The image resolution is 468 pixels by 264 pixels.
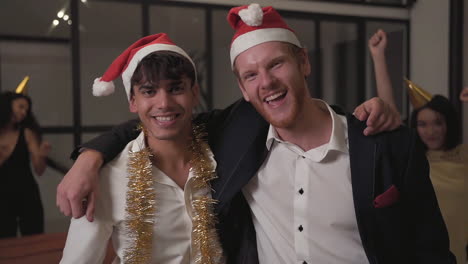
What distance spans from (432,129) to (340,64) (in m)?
1.55

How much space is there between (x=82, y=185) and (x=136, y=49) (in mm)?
482

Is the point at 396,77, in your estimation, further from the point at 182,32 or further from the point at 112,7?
the point at 112,7

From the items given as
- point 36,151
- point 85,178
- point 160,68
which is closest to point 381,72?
point 160,68

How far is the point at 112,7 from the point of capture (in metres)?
→ 3.20

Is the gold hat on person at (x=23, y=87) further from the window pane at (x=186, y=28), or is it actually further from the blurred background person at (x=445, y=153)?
the blurred background person at (x=445, y=153)

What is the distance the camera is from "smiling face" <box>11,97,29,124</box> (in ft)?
9.41

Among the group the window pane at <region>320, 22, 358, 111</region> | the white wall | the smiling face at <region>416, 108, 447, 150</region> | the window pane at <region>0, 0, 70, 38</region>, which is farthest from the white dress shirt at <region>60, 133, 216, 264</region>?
the white wall

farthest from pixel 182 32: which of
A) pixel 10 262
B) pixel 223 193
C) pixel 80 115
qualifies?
pixel 223 193

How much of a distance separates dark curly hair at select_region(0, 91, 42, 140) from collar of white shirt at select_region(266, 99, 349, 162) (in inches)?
84.7

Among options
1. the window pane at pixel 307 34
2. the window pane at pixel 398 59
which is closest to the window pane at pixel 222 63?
the window pane at pixel 307 34

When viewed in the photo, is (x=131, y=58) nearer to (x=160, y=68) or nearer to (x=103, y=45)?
(x=160, y=68)

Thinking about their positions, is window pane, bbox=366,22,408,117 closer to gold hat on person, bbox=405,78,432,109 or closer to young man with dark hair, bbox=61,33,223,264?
gold hat on person, bbox=405,78,432,109

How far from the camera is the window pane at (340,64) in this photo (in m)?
3.97

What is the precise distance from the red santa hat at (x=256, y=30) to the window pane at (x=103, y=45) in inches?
78.5
